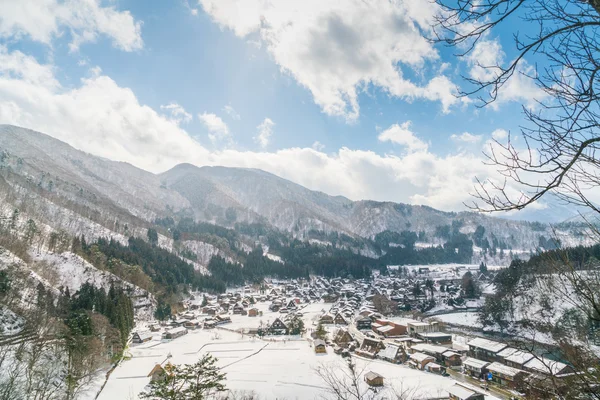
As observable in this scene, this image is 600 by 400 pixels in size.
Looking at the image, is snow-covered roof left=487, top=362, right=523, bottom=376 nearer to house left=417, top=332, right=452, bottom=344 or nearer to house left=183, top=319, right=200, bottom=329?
house left=417, top=332, right=452, bottom=344

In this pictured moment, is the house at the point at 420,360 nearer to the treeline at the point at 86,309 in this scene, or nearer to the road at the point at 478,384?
the road at the point at 478,384

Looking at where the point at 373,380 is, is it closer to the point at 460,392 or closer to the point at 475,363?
the point at 460,392

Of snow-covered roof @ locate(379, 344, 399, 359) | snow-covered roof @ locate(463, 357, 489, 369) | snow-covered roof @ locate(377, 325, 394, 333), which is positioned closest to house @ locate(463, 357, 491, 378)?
snow-covered roof @ locate(463, 357, 489, 369)

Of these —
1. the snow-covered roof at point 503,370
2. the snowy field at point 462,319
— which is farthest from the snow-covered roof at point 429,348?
the snowy field at point 462,319

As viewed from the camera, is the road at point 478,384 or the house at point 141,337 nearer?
the road at point 478,384

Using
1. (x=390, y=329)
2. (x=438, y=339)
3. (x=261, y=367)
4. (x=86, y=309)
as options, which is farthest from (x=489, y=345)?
(x=86, y=309)

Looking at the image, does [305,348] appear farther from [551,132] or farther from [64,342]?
[551,132]
